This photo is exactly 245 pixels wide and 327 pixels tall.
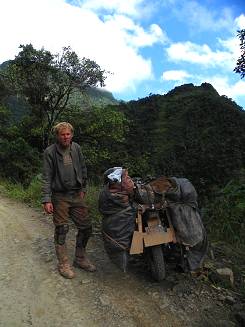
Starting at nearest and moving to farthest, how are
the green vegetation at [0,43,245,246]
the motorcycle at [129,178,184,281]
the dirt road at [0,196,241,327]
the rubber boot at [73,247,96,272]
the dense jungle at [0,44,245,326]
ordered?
1. the dirt road at [0,196,241,327]
2. the motorcycle at [129,178,184,281]
3. the rubber boot at [73,247,96,272]
4. the dense jungle at [0,44,245,326]
5. the green vegetation at [0,43,245,246]

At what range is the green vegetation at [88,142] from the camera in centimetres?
859

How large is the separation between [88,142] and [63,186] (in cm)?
1821

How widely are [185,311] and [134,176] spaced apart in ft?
6.80

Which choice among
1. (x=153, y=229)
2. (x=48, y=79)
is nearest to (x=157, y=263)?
(x=153, y=229)

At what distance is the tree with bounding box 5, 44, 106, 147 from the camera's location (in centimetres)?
2133

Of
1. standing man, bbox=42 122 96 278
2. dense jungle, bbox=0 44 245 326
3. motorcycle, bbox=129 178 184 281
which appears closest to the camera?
motorcycle, bbox=129 178 184 281

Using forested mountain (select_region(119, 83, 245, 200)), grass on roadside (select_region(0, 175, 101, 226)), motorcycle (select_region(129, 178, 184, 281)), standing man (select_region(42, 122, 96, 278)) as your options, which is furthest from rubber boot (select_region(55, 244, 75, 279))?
forested mountain (select_region(119, 83, 245, 200))

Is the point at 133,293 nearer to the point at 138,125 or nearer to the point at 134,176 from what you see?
the point at 134,176

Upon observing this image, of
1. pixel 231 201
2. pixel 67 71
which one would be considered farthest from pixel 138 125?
pixel 231 201

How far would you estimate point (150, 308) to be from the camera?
15.1 ft

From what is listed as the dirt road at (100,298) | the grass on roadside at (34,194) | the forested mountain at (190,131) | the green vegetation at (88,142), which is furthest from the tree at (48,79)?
the dirt road at (100,298)

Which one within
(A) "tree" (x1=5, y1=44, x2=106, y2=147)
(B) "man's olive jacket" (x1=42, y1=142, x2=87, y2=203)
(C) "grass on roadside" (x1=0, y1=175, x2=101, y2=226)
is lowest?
(C) "grass on roadside" (x1=0, y1=175, x2=101, y2=226)

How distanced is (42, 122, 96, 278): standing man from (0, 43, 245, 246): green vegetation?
995mm

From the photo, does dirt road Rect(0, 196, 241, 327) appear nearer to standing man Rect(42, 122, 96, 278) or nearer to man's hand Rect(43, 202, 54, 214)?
standing man Rect(42, 122, 96, 278)
